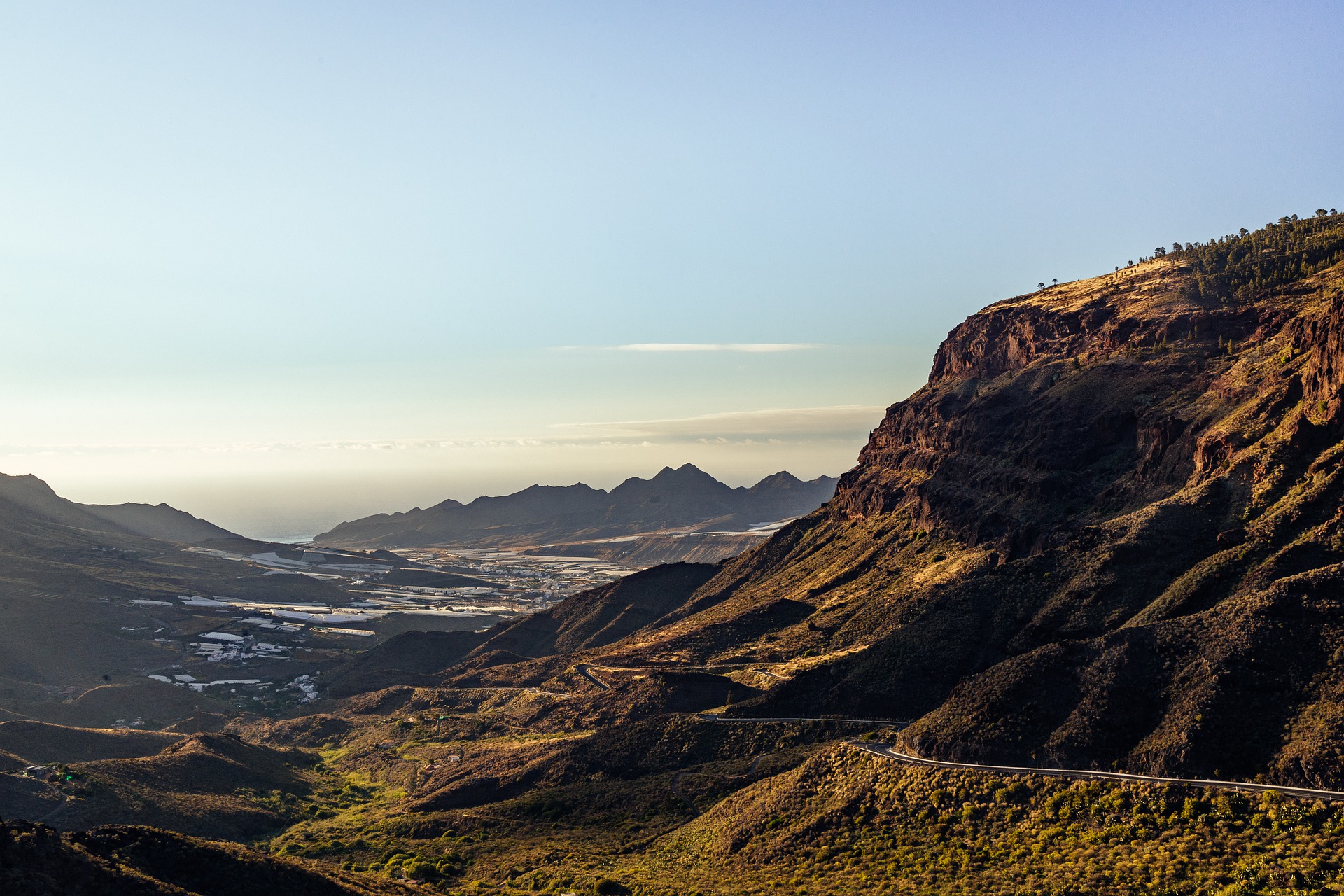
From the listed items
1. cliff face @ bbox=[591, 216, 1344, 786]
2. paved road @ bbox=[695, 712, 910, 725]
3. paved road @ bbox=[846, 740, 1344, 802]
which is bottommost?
paved road @ bbox=[695, 712, 910, 725]

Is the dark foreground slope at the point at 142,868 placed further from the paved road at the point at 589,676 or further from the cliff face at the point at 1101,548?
the paved road at the point at 589,676

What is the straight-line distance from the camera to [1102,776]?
51.8 m

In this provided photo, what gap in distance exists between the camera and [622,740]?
82.6 m

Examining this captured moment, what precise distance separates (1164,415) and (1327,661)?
158 ft

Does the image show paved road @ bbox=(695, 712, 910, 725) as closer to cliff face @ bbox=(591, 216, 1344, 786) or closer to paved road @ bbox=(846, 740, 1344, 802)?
cliff face @ bbox=(591, 216, 1344, 786)

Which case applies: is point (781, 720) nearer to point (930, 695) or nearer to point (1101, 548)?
point (930, 695)

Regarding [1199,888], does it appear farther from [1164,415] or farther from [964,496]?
[964,496]

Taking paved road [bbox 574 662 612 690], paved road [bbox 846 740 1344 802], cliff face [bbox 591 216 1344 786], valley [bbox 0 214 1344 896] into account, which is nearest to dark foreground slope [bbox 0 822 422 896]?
valley [bbox 0 214 1344 896]

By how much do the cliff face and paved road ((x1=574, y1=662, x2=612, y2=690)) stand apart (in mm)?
5119

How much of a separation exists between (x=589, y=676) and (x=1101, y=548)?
6270 centimetres

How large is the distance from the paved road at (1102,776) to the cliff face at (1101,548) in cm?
80

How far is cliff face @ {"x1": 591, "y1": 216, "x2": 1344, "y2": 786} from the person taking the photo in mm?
54438

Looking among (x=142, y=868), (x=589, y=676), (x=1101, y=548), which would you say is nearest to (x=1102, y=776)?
(x=1101, y=548)

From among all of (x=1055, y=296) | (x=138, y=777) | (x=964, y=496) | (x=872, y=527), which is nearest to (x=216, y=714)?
(x=138, y=777)
